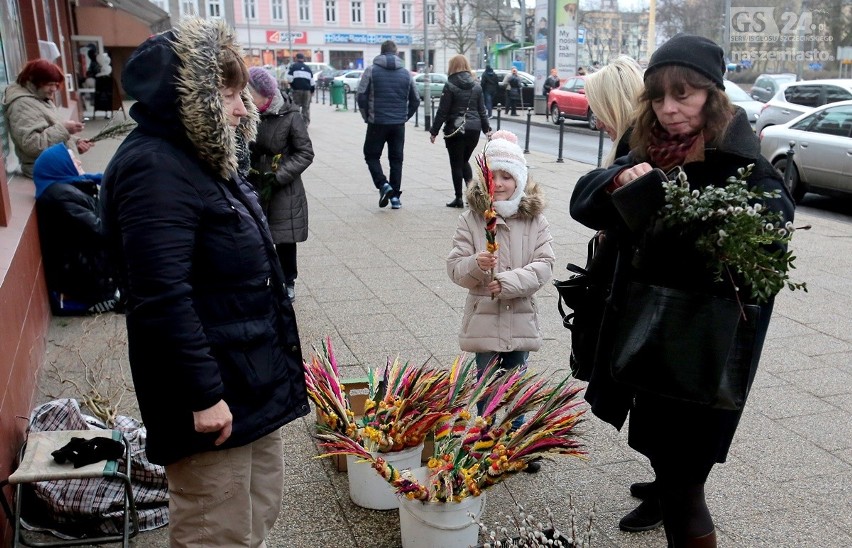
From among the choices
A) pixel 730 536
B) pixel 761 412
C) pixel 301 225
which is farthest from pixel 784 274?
pixel 301 225

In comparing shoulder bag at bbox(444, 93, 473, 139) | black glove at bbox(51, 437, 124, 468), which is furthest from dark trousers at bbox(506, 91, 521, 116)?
black glove at bbox(51, 437, 124, 468)

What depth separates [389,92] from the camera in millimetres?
9906

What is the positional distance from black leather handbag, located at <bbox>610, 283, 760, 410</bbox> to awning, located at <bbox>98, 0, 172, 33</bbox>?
72.2 ft

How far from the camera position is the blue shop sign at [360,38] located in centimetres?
7350

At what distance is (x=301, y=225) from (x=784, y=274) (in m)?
4.25

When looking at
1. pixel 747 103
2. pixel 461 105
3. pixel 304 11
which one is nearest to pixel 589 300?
pixel 461 105

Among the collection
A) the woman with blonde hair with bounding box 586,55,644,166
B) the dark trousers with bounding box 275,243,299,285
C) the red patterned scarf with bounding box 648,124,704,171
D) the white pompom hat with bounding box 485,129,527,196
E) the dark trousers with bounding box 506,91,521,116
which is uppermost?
the woman with blonde hair with bounding box 586,55,644,166

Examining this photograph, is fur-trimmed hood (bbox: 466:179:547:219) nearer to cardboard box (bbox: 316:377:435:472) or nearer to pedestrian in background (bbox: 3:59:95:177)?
cardboard box (bbox: 316:377:435:472)

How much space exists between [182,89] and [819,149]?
35.7ft

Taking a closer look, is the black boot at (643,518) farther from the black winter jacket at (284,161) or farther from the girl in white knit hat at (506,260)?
the black winter jacket at (284,161)

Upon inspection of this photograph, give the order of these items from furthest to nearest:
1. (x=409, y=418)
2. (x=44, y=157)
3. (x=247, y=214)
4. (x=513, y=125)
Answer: (x=513, y=125) < (x=44, y=157) < (x=409, y=418) < (x=247, y=214)

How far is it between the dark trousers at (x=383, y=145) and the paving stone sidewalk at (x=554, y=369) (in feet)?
1.79

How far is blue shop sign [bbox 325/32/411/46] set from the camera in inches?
2894

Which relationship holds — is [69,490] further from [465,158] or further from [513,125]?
[513,125]
